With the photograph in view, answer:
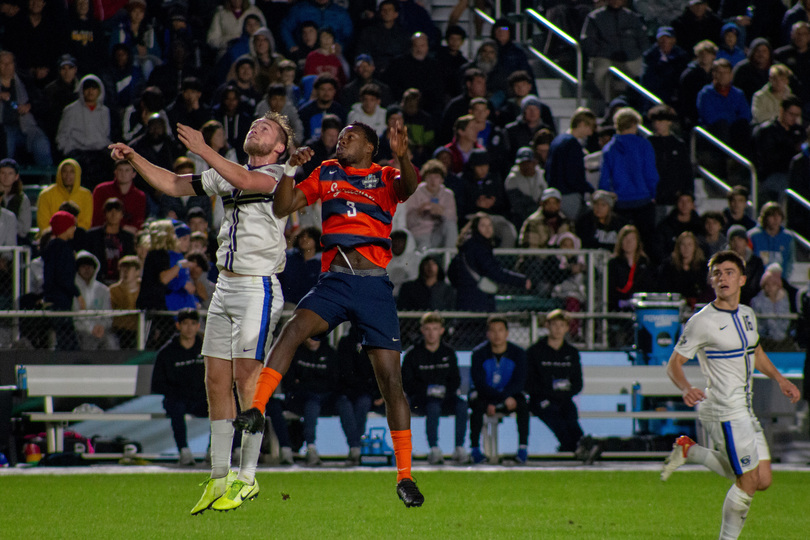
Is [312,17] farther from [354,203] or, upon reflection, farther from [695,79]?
[354,203]

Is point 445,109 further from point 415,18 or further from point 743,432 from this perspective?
point 743,432

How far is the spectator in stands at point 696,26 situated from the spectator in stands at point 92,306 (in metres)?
10.5

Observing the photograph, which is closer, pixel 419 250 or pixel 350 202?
pixel 350 202

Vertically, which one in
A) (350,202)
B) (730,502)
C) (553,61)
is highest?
(553,61)

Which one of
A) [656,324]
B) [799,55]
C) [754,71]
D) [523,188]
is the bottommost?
[656,324]

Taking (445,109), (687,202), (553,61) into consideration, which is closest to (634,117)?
(687,202)

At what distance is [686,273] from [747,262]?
2.77 feet

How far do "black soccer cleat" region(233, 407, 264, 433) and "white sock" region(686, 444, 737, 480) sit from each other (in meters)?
3.33

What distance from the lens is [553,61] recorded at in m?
18.6

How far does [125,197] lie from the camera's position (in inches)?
549

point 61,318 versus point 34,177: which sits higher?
point 34,177

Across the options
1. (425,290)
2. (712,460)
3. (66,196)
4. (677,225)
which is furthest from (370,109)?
(712,460)

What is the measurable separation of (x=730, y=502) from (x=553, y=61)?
1211cm

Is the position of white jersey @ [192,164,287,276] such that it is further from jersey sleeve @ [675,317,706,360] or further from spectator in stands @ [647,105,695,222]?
spectator in stands @ [647,105,695,222]
